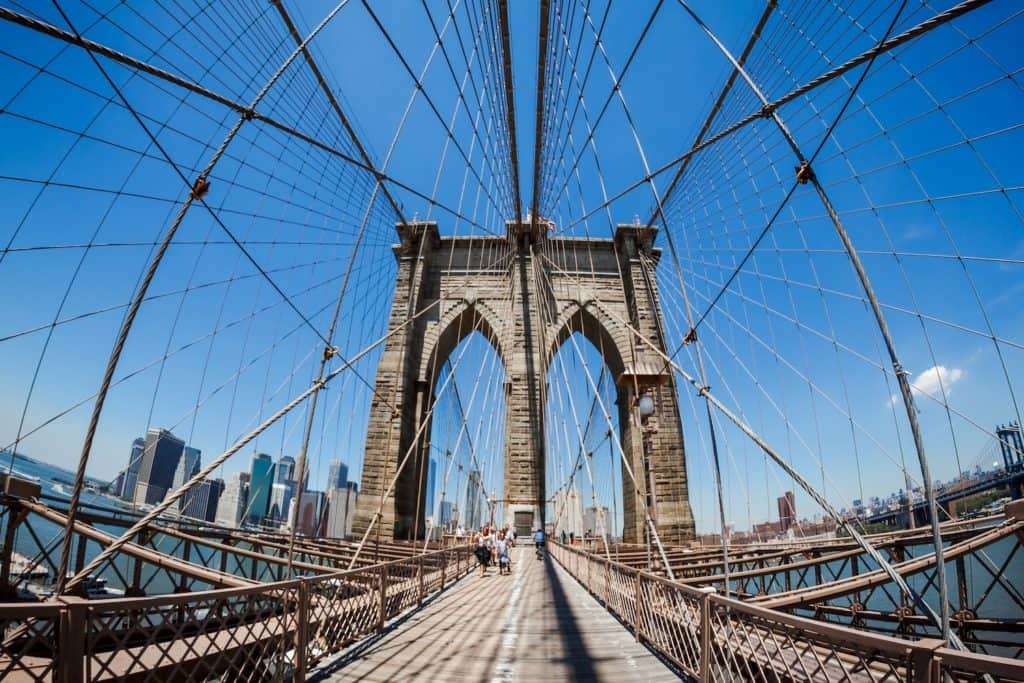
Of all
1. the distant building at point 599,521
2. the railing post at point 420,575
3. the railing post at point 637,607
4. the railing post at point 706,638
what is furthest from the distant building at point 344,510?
the railing post at point 706,638

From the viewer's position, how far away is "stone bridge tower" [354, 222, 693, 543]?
1608 cm

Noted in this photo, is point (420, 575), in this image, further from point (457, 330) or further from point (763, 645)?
point (457, 330)

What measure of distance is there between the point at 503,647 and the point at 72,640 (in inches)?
137

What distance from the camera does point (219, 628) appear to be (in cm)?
283

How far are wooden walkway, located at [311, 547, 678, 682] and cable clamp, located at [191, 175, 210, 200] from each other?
145 inches

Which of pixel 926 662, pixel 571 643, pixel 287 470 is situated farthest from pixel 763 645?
pixel 287 470

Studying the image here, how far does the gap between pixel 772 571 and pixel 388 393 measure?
13.3 meters

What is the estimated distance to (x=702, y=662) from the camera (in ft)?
10.6

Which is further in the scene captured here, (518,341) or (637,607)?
(518,341)

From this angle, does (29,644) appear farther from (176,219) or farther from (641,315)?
(641,315)

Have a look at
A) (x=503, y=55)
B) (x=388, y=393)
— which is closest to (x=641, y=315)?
(x=388, y=393)

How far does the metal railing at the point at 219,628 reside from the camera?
2039 millimetres

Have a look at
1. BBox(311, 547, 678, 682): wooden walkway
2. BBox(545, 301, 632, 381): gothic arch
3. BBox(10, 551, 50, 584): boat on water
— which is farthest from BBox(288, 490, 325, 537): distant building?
BBox(545, 301, 632, 381): gothic arch

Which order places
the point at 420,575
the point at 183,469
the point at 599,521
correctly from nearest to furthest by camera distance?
the point at 420,575 → the point at 599,521 → the point at 183,469
